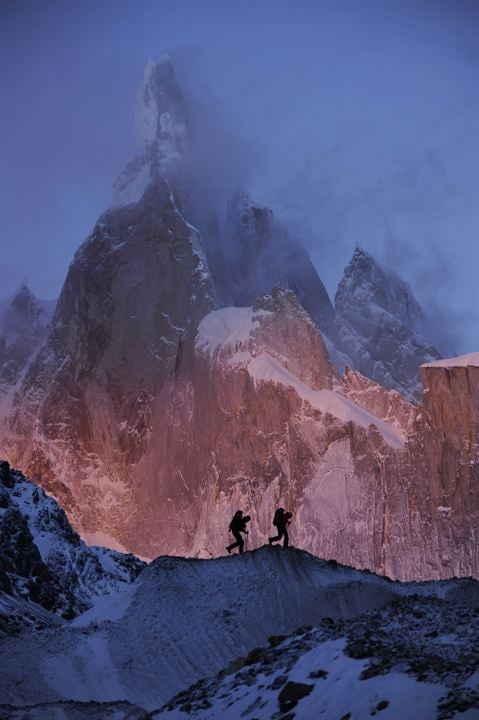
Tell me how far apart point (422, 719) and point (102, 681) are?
46.1 feet

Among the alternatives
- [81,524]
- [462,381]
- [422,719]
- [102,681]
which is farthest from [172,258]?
[422,719]

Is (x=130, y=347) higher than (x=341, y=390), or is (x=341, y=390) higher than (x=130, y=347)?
(x=130, y=347)

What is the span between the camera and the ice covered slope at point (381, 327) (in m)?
170

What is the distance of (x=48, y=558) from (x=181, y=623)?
64.7m

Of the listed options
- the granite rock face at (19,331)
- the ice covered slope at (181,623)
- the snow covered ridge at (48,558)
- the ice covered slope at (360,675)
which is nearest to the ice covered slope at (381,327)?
the granite rock face at (19,331)

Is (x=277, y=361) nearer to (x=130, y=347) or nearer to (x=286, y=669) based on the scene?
(x=130, y=347)

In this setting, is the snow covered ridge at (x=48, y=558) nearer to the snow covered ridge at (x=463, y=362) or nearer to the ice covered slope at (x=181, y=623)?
the snow covered ridge at (x=463, y=362)

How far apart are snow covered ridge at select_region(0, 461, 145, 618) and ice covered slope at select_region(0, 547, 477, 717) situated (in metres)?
39.7

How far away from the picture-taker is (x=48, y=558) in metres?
96.2

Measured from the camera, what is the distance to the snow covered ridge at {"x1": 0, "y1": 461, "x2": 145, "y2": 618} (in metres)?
83.4

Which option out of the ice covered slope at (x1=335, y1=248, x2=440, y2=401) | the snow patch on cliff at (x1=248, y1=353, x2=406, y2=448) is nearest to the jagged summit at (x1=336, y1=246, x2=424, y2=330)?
the ice covered slope at (x1=335, y1=248, x2=440, y2=401)

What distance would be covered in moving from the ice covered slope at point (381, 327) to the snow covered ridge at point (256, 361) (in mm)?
34274

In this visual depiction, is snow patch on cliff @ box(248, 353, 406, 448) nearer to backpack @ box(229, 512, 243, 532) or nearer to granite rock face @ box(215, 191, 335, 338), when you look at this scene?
granite rock face @ box(215, 191, 335, 338)

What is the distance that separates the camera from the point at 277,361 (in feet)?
430
